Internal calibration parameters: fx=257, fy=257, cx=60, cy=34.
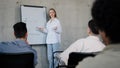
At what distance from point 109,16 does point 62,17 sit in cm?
590

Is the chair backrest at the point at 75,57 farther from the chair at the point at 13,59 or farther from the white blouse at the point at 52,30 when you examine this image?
the white blouse at the point at 52,30

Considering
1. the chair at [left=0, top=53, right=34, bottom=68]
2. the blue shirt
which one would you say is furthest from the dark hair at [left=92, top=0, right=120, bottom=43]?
the blue shirt

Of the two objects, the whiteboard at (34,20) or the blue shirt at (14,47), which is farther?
the whiteboard at (34,20)

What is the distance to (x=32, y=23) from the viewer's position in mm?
6148

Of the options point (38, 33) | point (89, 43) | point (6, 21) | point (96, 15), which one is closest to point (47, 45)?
point (38, 33)

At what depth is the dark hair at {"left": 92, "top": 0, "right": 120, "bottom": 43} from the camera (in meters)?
0.88

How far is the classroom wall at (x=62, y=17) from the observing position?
5.76m

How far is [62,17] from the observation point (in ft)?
22.2

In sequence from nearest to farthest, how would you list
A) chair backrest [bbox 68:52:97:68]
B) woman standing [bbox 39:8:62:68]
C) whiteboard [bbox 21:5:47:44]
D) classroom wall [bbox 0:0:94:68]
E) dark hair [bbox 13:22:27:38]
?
chair backrest [bbox 68:52:97:68] < dark hair [bbox 13:22:27:38] < classroom wall [bbox 0:0:94:68] < whiteboard [bbox 21:5:47:44] < woman standing [bbox 39:8:62:68]

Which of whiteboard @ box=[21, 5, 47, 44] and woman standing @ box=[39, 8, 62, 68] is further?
woman standing @ box=[39, 8, 62, 68]

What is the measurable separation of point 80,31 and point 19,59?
4.71 meters

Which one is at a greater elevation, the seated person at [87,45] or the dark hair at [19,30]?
the dark hair at [19,30]

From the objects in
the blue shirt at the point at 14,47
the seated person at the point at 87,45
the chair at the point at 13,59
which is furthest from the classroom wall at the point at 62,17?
the chair at the point at 13,59

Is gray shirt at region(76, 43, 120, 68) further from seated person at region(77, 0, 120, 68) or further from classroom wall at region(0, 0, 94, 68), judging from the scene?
classroom wall at region(0, 0, 94, 68)
